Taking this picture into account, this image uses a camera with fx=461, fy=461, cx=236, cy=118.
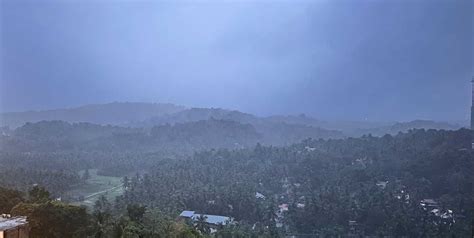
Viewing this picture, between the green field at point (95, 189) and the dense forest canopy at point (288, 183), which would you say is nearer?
the dense forest canopy at point (288, 183)

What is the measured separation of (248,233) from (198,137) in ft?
74.3

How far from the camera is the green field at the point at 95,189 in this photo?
47.6 feet

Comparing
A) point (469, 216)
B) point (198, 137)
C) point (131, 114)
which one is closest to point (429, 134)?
point (469, 216)

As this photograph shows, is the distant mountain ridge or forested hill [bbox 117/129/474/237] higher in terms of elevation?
the distant mountain ridge

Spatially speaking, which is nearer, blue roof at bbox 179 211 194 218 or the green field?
blue roof at bbox 179 211 194 218

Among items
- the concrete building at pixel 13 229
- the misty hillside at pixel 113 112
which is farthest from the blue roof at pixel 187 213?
the misty hillside at pixel 113 112

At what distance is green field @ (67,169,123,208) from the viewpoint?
1452 cm

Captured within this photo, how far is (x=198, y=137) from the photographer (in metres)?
31.4

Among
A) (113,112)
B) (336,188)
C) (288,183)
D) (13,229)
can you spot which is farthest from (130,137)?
A: (13,229)

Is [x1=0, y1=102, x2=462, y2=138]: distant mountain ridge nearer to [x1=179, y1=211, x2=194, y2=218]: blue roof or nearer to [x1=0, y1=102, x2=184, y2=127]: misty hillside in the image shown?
[x1=0, y1=102, x2=184, y2=127]: misty hillside

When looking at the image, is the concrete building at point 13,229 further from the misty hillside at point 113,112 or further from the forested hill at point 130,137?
the misty hillside at point 113,112

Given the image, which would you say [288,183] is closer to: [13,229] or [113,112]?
[13,229]

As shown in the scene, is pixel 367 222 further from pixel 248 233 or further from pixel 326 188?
pixel 248 233

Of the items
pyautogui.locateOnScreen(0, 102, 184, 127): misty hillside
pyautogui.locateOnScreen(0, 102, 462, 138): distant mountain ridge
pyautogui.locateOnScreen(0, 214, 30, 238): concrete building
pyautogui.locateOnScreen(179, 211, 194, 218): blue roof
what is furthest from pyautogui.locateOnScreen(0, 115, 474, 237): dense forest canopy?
pyautogui.locateOnScreen(0, 102, 184, 127): misty hillside
